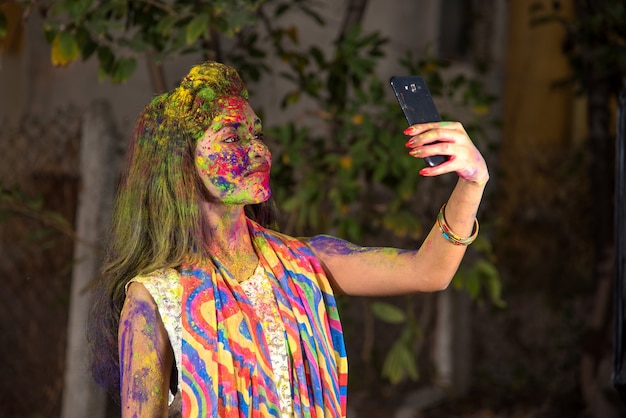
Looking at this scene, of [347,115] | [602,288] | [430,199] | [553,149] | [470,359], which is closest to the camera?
[347,115]

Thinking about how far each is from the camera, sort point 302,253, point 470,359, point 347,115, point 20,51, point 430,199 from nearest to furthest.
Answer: point 302,253
point 347,115
point 430,199
point 470,359
point 20,51

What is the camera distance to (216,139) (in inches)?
77.5

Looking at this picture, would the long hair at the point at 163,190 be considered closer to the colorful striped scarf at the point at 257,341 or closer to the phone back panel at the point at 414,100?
the colorful striped scarf at the point at 257,341

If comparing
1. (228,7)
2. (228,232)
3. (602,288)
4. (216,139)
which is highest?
(228,7)

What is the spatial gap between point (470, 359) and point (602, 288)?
3.71 ft

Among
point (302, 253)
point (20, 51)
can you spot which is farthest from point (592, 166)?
Answer: point (20, 51)

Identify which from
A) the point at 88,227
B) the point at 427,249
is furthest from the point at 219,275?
the point at 88,227

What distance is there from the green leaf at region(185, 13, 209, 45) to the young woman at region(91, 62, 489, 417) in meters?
1.01

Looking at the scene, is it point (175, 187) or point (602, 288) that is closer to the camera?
point (175, 187)

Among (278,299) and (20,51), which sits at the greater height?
(20,51)

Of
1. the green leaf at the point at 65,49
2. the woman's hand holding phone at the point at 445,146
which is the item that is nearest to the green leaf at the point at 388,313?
the green leaf at the point at 65,49

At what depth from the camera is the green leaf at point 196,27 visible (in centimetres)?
302

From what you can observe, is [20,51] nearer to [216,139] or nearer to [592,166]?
[592,166]

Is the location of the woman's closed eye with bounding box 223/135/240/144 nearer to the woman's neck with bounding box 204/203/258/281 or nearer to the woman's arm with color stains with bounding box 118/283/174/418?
the woman's neck with bounding box 204/203/258/281
